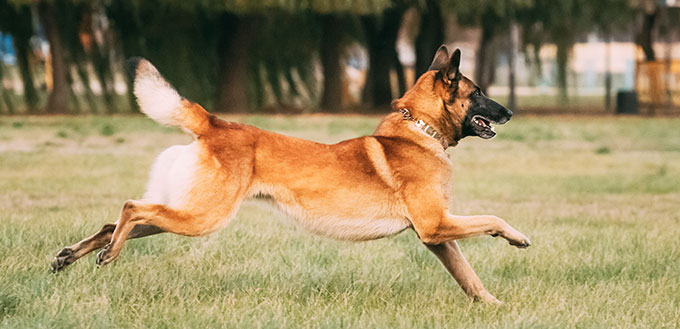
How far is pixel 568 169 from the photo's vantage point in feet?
48.4

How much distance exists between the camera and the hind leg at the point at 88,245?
5.88 meters

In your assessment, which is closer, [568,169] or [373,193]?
[373,193]

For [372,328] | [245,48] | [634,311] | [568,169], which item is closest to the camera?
[372,328]

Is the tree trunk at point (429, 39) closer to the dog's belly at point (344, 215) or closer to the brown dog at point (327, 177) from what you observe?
the brown dog at point (327, 177)

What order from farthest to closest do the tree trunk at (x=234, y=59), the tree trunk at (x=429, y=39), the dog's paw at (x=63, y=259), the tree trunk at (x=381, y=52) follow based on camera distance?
1. the tree trunk at (x=381, y=52)
2. the tree trunk at (x=429, y=39)
3. the tree trunk at (x=234, y=59)
4. the dog's paw at (x=63, y=259)

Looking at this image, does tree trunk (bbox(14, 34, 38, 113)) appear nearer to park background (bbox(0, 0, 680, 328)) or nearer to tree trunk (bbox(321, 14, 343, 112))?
park background (bbox(0, 0, 680, 328))

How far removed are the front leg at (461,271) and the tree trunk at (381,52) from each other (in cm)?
2491

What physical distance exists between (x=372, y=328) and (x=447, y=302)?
915 mm

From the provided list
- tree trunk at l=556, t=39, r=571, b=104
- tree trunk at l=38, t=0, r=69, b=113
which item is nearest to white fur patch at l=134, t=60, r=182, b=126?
tree trunk at l=38, t=0, r=69, b=113

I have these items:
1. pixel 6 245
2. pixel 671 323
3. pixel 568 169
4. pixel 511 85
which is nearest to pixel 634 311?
pixel 671 323

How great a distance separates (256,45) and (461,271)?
954 inches

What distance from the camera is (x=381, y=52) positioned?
104 ft

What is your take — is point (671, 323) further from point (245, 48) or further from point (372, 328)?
point (245, 48)

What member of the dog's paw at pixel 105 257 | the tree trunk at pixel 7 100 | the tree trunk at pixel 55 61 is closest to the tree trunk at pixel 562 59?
the tree trunk at pixel 55 61
